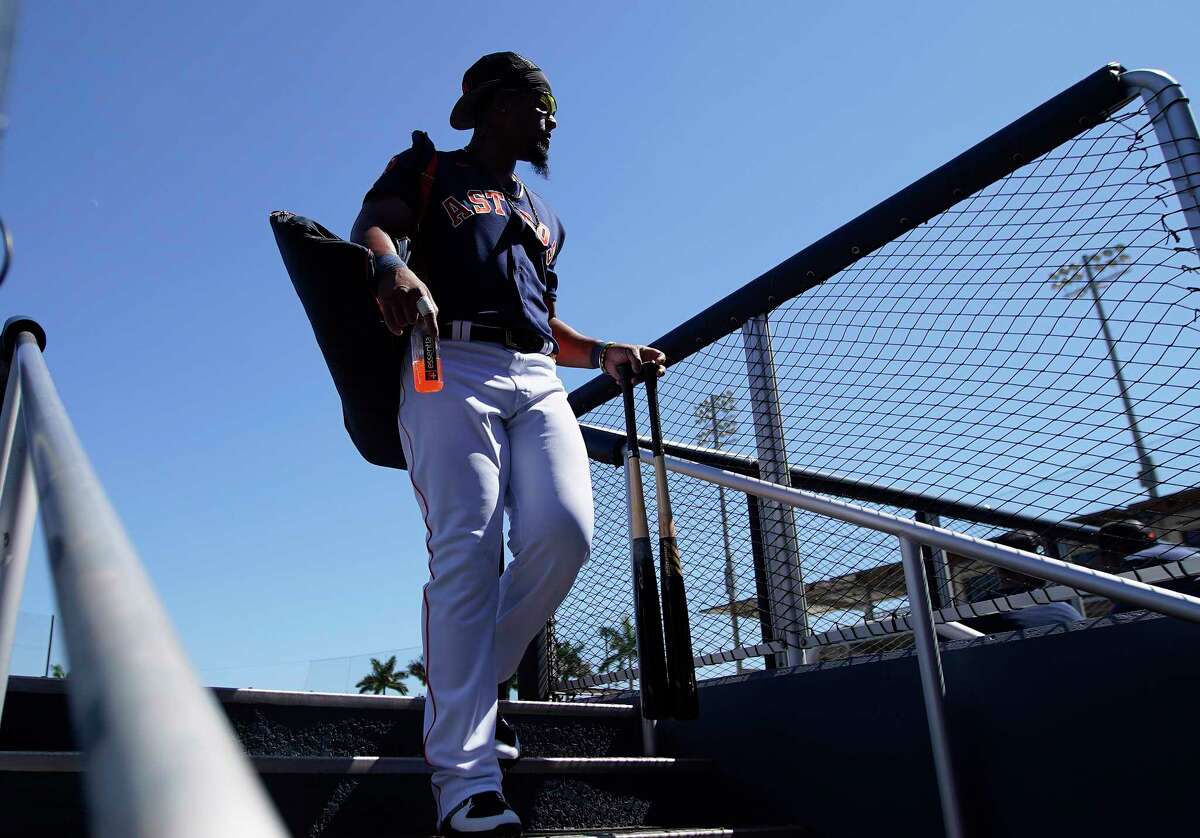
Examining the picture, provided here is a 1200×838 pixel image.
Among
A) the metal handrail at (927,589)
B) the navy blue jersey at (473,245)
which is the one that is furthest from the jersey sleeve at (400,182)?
the metal handrail at (927,589)

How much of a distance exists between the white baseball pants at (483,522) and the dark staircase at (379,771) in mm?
426

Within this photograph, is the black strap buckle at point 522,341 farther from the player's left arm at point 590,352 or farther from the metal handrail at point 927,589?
the metal handrail at point 927,589

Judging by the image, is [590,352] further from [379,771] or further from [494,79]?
[379,771]

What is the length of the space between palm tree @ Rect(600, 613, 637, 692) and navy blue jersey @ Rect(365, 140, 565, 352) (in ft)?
4.47

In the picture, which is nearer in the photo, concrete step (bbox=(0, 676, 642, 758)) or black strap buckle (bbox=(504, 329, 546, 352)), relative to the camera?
concrete step (bbox=(0, 676, 642, 758))

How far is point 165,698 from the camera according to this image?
1.22 ft

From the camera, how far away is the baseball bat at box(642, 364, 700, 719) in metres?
2.51

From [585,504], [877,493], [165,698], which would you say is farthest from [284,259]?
[165,698]

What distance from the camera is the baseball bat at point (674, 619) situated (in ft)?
8.25

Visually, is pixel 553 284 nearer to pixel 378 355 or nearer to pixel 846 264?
pixel 378 355

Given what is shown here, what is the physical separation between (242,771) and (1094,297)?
220cm

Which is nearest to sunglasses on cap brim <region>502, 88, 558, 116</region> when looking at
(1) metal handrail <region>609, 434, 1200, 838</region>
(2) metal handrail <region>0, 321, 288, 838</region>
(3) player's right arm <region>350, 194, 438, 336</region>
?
(3) player's right arm <region>350, 194, 438, 336</region>

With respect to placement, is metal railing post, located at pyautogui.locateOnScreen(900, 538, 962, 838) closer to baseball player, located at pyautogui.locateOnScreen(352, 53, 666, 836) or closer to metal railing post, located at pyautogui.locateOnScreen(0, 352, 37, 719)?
baseball player, located at pyautogui.locateOnScreen(352, 53, 666, 836)

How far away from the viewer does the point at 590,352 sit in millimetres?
3039
